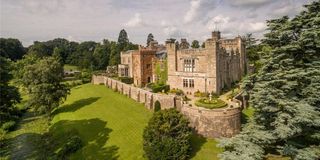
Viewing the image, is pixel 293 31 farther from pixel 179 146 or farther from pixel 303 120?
pixel 179 146

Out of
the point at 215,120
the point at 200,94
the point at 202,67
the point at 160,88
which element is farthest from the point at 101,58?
the point at 215,120

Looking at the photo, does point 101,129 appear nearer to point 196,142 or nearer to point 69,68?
point 196,142

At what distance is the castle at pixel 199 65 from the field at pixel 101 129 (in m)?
7.54

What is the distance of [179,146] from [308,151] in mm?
10726

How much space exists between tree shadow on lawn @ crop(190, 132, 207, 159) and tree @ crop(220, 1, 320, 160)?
14.3 feet

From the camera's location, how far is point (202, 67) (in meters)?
→ 38.4

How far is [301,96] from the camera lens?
20.4m

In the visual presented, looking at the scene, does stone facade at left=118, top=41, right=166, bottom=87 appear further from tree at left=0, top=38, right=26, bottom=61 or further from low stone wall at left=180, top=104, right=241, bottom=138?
tree at left=0, top=38, right=26, bottom=61

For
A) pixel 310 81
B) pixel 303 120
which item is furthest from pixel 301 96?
pixel 303 120

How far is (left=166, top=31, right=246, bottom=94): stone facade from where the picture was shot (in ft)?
122

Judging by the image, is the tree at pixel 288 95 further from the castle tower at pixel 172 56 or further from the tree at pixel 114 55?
the tree at pixel 114 55

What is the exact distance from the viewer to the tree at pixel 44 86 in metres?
39.4

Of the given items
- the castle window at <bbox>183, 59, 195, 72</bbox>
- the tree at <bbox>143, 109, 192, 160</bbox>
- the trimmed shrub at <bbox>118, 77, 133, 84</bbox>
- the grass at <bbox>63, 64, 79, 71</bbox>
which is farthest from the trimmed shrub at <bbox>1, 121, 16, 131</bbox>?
the grass at <bbox>63, 64, 79, 71</bbox>

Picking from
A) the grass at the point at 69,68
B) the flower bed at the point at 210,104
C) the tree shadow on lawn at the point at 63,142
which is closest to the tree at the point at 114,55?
the grass at the point at 69,68
